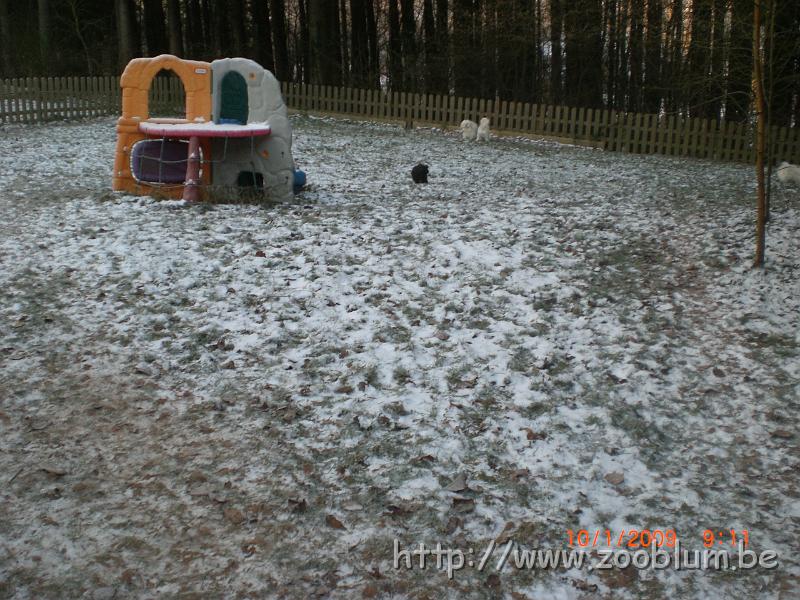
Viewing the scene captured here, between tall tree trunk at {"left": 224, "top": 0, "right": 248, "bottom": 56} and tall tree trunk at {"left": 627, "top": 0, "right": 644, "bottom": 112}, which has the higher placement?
tall tree trunk at {"left": 224, "top": 0, "right": 248, "bottom": 56}

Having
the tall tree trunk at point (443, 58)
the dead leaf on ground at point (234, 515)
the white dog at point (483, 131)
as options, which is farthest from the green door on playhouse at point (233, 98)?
the tall tree trunk at point (443, 58)

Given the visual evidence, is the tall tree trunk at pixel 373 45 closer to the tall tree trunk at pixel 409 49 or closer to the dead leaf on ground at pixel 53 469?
A: the tall tree trunk at pixel 409 49

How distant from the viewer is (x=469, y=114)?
690 inches

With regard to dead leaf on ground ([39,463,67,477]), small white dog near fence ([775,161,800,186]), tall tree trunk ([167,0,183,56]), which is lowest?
dead leaf on ground ([39,463,67,477])

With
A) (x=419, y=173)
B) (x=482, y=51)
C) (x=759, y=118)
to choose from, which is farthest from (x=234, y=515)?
(x=482, y=51)

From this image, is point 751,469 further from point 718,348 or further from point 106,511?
point 106,511

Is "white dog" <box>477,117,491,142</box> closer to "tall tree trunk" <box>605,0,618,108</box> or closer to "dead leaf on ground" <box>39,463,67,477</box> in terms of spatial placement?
"tall tree trunk" <box>605,0,618,108</box>

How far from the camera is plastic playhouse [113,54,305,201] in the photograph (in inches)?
345

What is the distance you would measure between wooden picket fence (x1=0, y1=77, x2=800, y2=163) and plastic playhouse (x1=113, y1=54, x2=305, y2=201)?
8818 millimetres

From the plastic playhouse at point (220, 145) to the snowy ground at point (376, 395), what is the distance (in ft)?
2.20

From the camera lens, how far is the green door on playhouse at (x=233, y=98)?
9016mm

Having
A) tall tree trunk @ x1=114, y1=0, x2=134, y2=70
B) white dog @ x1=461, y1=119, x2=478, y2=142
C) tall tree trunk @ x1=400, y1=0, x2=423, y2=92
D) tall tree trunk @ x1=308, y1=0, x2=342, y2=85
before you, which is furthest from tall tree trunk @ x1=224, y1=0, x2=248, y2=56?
white dog @ x1=461, y1=119, x2=478, y2=142

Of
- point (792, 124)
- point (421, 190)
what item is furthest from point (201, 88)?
point (792, 124)

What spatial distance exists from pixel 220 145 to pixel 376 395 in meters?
5.50
